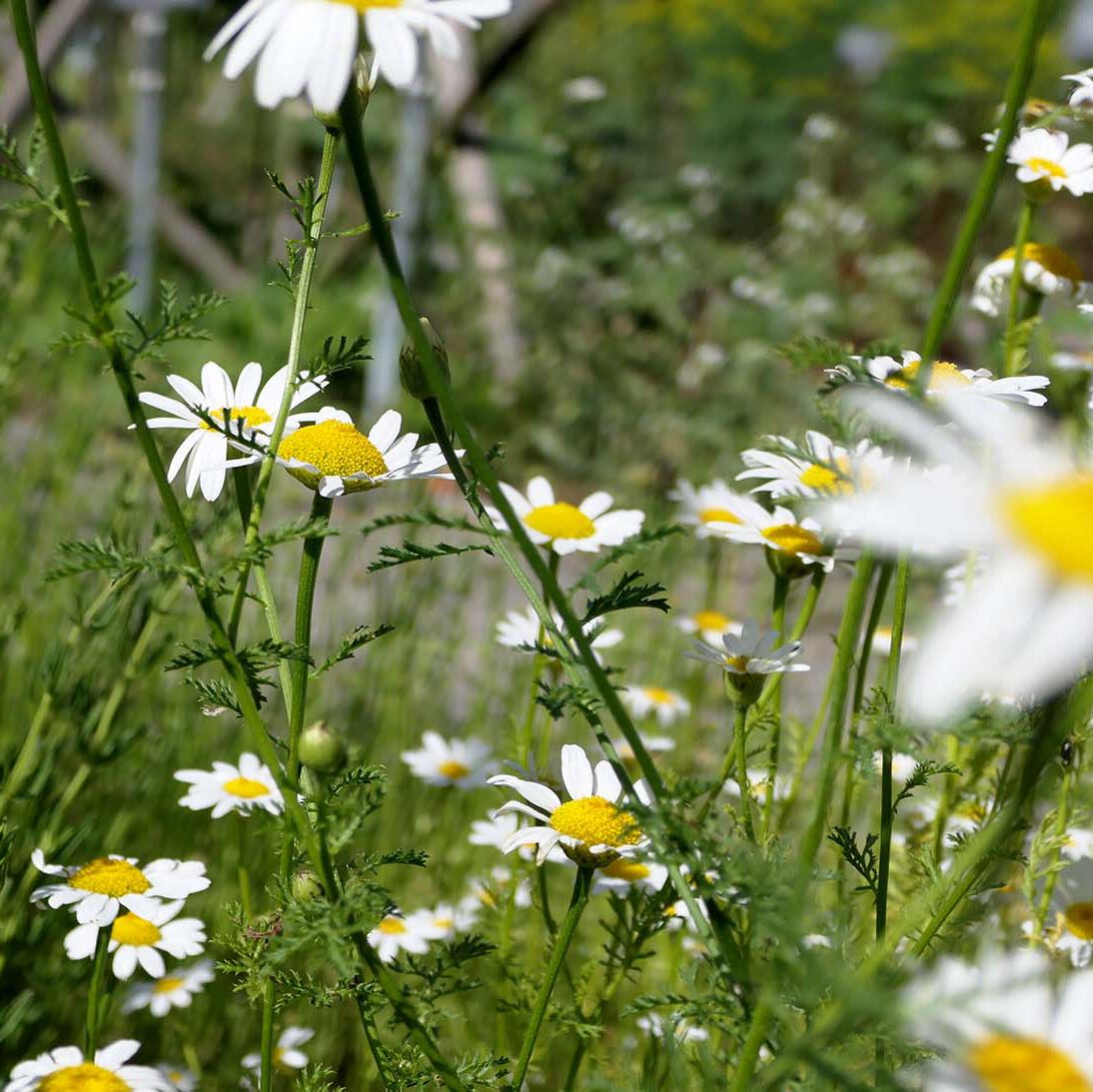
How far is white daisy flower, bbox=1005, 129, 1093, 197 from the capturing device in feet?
3.29

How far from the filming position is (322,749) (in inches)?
24.4

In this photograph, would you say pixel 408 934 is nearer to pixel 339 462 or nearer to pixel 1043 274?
pixel 339 462

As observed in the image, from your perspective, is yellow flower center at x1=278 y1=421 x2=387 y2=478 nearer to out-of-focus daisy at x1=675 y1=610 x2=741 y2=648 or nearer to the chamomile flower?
the chamomile flower

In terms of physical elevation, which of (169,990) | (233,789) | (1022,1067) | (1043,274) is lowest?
(1022,1067)

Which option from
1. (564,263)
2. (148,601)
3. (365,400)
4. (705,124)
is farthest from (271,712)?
(705,124)

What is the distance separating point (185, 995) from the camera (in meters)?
1.06

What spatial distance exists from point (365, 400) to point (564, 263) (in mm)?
712

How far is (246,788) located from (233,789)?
0.01m

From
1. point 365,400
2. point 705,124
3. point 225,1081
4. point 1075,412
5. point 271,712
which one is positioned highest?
point 705,124

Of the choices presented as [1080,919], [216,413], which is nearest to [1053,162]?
[1080,919]

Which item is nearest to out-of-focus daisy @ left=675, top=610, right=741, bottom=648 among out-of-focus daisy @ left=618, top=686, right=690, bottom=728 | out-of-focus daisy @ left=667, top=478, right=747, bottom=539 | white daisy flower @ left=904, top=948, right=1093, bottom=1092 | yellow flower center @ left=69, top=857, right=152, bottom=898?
A: out-of-focus daisy @ left=618, top=686, right=690, bottom=728

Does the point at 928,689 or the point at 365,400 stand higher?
the point at 365,400

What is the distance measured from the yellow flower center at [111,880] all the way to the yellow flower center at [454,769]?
0.46 meters

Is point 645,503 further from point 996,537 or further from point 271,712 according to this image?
point 996,537
